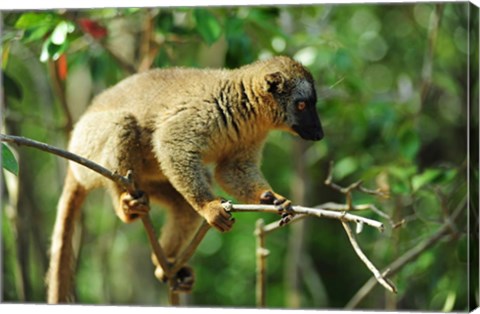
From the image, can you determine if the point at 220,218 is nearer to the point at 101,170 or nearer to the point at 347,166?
the point at 101,170

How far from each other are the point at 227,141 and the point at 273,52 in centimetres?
194

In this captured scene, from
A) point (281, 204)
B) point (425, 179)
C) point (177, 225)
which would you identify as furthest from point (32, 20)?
point (425, 179)

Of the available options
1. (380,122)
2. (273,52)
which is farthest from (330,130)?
(273,52)

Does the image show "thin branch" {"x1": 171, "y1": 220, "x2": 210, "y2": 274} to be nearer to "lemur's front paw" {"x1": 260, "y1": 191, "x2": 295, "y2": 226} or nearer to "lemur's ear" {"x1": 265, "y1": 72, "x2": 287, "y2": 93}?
"lemur's front paw" {"x1": 260, "y1": 191, "x2": 295, "y2": 226}

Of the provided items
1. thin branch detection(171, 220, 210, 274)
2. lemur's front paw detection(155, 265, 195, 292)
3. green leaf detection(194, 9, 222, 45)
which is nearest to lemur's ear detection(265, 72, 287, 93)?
green leaf detection(194, 9, 222, 45)

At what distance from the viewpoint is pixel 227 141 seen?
631 centimetres

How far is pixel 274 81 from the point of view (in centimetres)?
622

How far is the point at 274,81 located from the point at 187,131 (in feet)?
2.32

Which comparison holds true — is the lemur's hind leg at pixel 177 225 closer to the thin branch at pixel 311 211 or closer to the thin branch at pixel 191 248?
the thin branch at pixel 191 248

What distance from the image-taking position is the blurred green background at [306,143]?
7.40m

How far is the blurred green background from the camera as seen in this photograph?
7.40 metres

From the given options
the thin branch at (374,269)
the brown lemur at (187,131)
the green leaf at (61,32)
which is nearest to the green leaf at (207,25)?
the brown lemur at (187,131)

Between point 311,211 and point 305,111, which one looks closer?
point 311,211

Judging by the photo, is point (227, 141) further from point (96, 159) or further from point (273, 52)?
point (273, 52)
